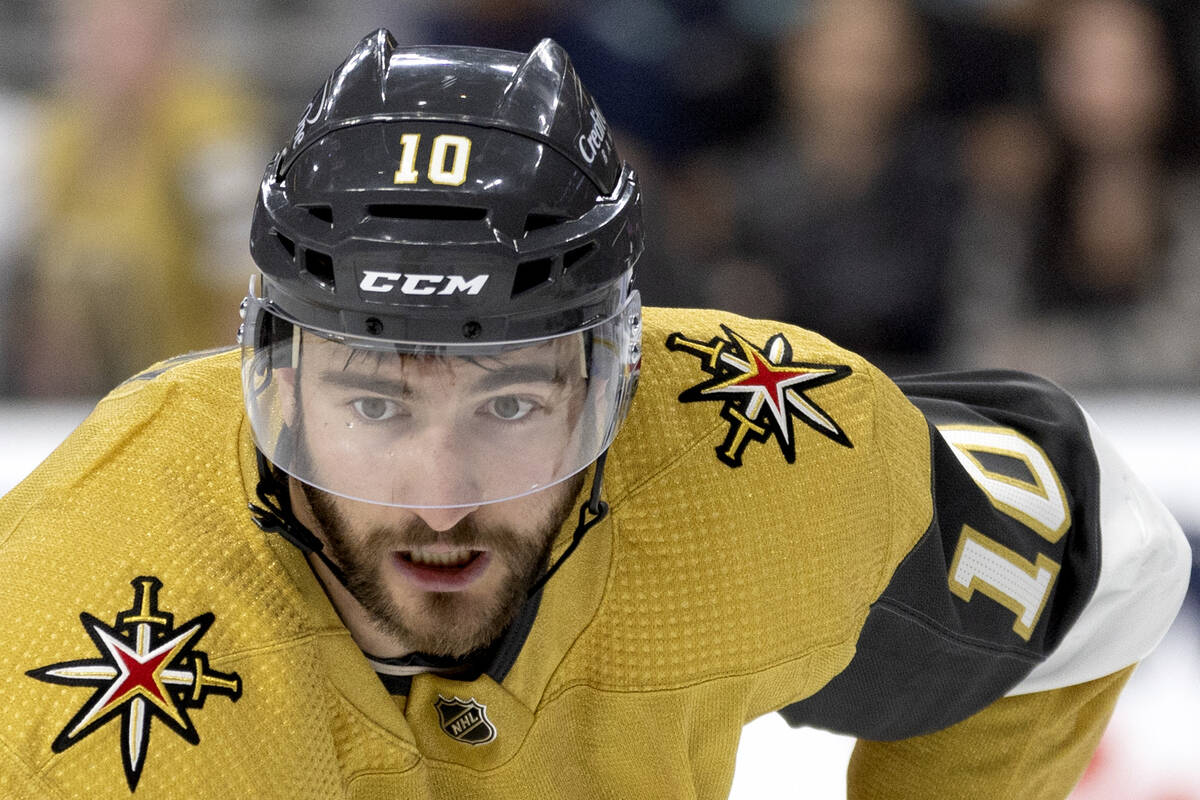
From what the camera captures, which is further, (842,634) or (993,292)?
(993,292)

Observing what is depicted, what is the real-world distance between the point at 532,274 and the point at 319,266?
17cm

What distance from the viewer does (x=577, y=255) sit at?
47.0 inches

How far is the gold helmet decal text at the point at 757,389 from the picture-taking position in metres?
1.40

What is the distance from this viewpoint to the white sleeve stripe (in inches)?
62.1

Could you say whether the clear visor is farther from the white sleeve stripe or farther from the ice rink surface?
the ice rink surface

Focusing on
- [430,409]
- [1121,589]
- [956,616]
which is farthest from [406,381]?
[1121,589]

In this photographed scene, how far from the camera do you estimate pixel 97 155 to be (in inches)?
116

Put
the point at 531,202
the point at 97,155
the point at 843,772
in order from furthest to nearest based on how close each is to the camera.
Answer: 1. the point at 97,155
2. the point at 843,772
3. the point at 531,202

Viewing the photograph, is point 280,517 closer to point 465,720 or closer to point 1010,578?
point 465,720

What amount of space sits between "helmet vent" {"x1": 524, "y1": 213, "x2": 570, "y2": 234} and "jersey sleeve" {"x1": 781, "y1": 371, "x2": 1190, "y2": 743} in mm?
515

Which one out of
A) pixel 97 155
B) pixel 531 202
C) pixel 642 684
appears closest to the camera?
pixel 531 202

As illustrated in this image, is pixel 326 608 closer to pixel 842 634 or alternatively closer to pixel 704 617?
pixel 704 617

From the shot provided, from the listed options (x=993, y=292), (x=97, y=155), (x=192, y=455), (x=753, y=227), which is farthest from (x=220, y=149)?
(x=192, y=455)

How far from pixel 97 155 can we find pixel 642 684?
2050 millimetres
